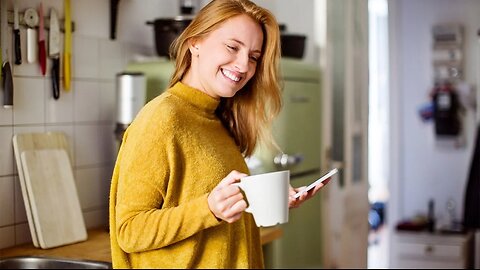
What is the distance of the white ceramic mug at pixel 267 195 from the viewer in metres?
0.86

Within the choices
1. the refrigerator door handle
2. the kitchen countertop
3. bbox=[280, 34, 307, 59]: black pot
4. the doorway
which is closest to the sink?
the kitchen countertop

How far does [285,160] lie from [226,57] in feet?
3.19

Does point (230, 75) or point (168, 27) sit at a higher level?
point (168, 27)

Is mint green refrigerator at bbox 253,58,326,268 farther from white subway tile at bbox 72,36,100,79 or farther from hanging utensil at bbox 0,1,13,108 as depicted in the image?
hanging utensil at bbox 0,1,13,108

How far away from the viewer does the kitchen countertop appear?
1185 mm

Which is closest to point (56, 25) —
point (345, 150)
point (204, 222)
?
point (204, 222)

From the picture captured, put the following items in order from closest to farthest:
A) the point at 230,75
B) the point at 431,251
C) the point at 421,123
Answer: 1. the point at 230,75
2. the point at 431,251
3. the point at 421,123

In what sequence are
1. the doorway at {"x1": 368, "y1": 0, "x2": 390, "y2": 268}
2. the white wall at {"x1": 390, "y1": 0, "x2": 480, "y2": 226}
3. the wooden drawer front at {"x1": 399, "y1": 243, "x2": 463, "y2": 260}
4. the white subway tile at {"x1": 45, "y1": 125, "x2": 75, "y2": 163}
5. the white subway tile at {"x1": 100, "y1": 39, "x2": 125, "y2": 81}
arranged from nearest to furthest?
the white subway tile at {"x1": 45, "y1": 125, "x2": 75, "y2": 163}, the white subway tile at {"x1": 100, "y1": 39, "x2": 125, "y2": 81}, the wooden drawer front at {"x1": 399, "y1": 243, "x2": 463, "y2": 260}, the white wall at {"x1": 390, "y1": 0, "x2": 480, "y2": 226}, the doorway at {"x1": 368, "y1": 0, "x2": 390, "y2": 268}

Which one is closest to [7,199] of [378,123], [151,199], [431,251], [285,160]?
[151,199]

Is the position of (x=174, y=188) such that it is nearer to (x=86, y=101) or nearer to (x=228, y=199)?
(x=228, y=199)

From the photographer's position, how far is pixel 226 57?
936 mm

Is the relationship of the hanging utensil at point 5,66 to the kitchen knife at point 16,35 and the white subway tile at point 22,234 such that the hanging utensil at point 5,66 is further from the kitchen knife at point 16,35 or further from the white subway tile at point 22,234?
the white subway tile at point 22,234

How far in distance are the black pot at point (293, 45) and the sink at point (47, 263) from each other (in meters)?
1.04

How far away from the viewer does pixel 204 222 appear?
870 mm
